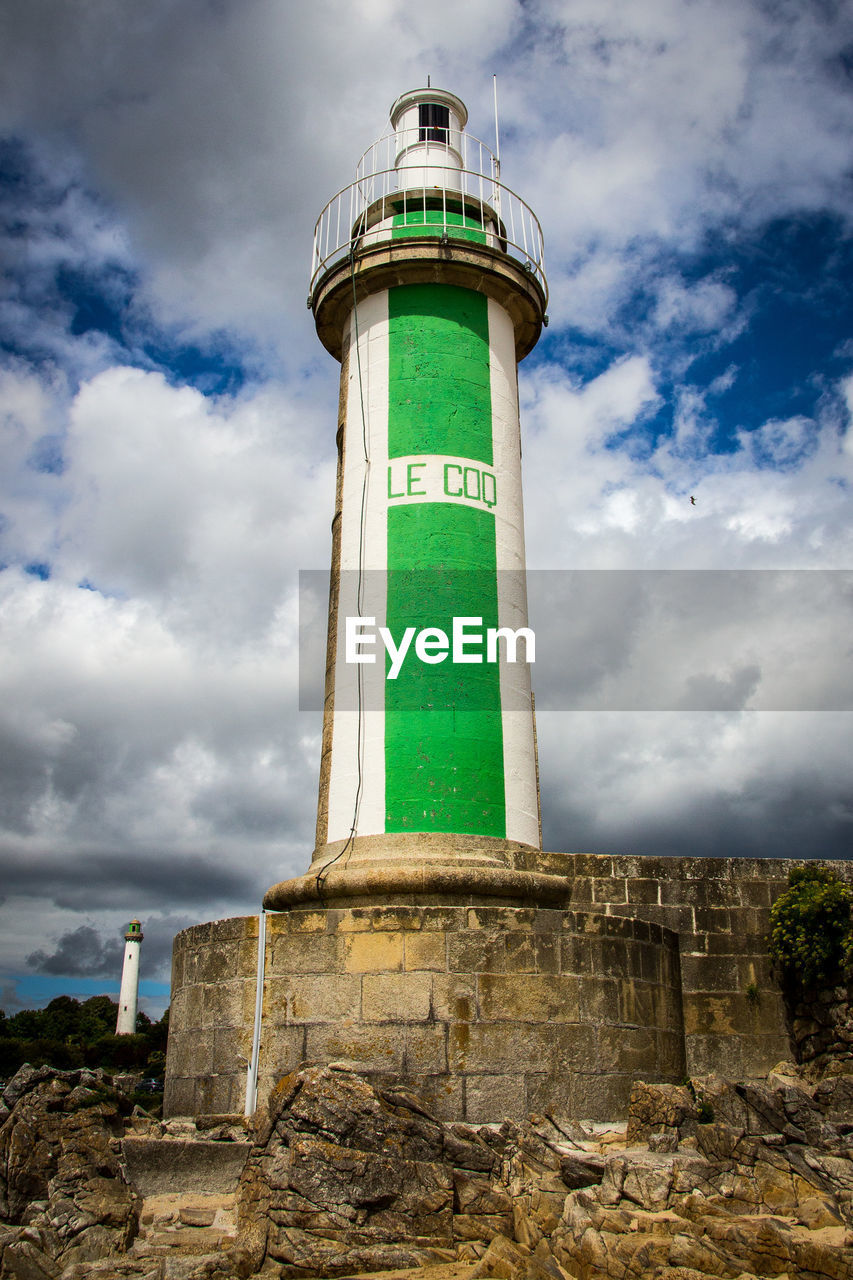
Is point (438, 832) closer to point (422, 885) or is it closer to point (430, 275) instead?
point (422, 885)

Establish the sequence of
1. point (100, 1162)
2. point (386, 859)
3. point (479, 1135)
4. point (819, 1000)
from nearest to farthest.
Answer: point (479, 1135)
point (100, 1162)
point (386, 859)
point (819, 1000)

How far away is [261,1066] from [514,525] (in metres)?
5.70

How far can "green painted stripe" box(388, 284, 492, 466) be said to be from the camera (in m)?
10.6

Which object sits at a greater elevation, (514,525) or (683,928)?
(514,525)

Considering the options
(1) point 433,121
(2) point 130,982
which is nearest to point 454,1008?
(1) point 433,121

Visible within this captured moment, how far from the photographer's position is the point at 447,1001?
26.4 ft

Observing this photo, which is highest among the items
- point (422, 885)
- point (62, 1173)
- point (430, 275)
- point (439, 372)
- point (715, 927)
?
point (430, 275)

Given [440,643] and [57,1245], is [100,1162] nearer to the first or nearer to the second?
[57,1245]

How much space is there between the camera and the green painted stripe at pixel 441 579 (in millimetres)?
9492

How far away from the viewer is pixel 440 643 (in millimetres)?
9945

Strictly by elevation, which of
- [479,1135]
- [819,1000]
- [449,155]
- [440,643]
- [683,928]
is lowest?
[479,1135]

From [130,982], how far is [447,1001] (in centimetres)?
4726

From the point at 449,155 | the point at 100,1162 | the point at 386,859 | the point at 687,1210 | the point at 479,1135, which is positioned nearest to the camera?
the point at 687,1210

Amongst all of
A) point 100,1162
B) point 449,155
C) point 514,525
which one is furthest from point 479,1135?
point 449,155
